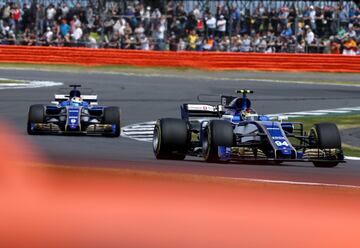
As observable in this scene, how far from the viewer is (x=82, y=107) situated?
746 inches

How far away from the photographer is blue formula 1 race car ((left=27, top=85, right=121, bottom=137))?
18406mm

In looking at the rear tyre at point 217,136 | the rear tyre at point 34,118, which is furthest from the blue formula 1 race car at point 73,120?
the rear tyre at point 217,136

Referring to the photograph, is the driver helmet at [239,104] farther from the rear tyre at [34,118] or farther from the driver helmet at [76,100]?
the driver helmet at [76,100]

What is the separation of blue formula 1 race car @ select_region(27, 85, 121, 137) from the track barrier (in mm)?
17866

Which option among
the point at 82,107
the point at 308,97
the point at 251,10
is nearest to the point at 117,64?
the point at 251,10

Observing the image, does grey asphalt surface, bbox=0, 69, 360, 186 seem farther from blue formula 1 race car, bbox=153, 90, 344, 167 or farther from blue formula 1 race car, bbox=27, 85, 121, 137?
blue formula 1 race car, bbox=27, 85, 121, 137

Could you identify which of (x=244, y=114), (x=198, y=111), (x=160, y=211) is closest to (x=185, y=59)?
(x=198, y=111)

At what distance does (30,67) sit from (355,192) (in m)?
28.2

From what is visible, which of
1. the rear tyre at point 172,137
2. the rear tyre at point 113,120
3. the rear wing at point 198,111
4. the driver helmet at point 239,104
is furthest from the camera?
the rear tyre at point 113,120

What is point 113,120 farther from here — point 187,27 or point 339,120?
point 187,27

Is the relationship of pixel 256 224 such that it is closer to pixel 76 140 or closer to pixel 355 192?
pixel 355 192

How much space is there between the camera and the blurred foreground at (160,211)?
7.20 metres

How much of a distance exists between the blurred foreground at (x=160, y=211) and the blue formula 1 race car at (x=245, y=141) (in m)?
2.22

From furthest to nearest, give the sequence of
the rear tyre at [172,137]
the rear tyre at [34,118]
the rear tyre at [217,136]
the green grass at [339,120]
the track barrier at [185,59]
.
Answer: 1. the track barrier at [185,59]
2. the green grass at [339,120]
3. the rear tyre at [34,118]
4. the rear tyre at [172,137]
5. the rear tyre at [217,136]
